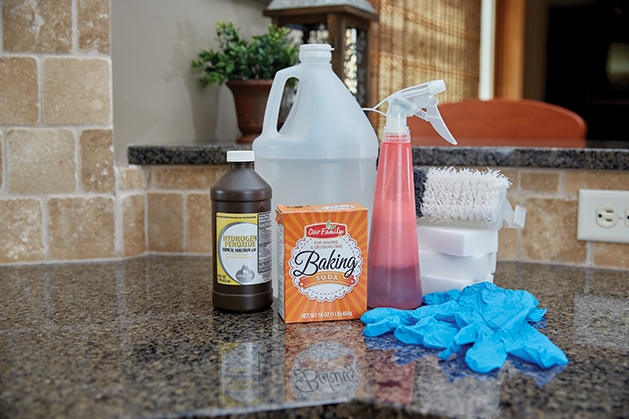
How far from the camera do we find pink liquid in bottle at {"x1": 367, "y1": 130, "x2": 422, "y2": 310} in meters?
0.81

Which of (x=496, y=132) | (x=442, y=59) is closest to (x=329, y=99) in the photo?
(x=496, y=132)

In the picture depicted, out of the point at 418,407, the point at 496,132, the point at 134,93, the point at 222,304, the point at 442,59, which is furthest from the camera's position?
the point at 442,59

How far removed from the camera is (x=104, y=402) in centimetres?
56

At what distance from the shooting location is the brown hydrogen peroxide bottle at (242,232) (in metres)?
0.78

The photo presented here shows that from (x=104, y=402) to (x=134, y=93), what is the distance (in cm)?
84

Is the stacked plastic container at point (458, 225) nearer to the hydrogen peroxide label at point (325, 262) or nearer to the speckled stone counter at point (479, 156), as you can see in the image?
the hydrogen peroxide label at point (325, 262)

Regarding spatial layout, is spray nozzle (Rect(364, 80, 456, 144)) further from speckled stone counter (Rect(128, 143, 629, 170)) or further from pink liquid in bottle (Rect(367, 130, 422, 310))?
speckled stone counter (Rect(128, 143, 629, 170))

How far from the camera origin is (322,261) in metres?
0.77

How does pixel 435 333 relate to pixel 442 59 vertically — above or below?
below

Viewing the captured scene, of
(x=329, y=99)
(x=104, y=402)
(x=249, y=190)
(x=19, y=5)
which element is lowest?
(x=104, y=402)

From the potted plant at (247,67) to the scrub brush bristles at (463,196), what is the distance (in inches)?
24.7

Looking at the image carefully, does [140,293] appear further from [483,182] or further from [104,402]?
[483,182]

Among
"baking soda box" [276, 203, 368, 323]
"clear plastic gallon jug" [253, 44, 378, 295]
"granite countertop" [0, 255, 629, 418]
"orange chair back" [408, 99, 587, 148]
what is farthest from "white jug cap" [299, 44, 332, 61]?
"orange chair back" [408, 99, 587, 148]

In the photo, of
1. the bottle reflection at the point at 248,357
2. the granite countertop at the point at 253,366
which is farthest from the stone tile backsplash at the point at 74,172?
the bottle reflection at the point at 248,357
